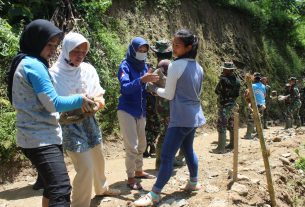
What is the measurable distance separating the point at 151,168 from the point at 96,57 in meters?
3.28

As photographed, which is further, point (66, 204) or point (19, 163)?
point (19, 163)

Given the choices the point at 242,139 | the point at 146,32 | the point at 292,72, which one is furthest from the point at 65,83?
the point at 292,72

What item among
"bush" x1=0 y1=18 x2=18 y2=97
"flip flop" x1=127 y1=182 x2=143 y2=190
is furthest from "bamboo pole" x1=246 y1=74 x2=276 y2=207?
"bush" x1=0 y1=18 x2=18 y2=97

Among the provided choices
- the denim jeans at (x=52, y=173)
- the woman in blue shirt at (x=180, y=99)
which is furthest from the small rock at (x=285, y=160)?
the denim jeans at (x=52, y=173)

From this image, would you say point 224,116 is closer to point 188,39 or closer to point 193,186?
point 193,186

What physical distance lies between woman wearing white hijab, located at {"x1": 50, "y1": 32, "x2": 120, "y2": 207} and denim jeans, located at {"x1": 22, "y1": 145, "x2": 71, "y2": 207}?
2.45 ft

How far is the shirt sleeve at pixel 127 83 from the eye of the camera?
15.2 feet

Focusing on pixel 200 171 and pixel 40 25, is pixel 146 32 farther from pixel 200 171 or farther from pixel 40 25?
pixel 40 25

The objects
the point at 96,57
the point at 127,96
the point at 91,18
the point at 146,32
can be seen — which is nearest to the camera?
the point at 127,96

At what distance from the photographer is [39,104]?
322cm

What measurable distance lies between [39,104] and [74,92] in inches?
31.5

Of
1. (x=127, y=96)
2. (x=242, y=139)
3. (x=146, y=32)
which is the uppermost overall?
(x=146, y=32)

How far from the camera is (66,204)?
3.20 metres

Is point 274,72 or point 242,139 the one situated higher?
point 274,72
